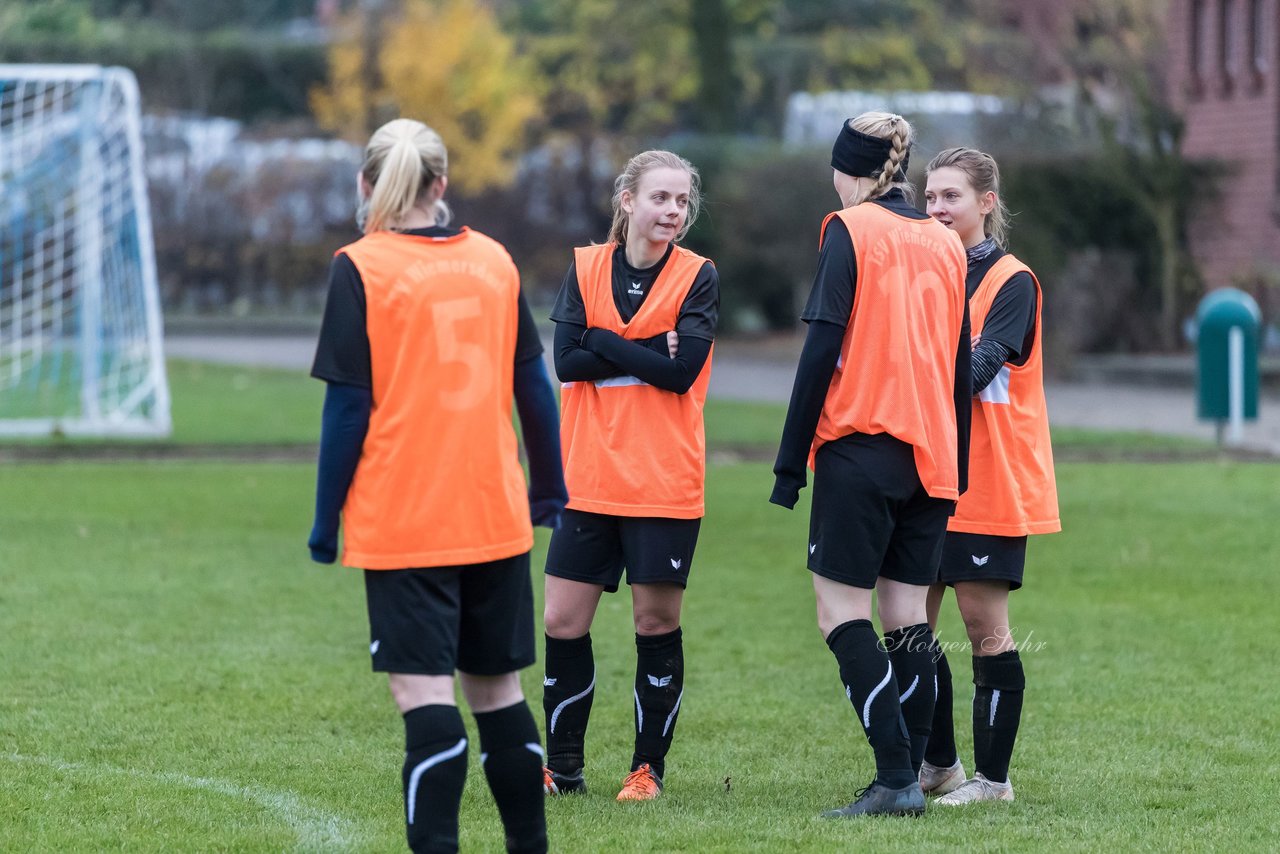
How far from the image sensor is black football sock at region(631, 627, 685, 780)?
5.45m

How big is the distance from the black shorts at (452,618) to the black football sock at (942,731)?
1.74 m

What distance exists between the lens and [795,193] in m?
26.6

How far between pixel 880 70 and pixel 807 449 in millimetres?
32579

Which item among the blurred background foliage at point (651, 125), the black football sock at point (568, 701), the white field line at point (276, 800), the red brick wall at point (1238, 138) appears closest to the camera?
the white field line at point (276, 800)

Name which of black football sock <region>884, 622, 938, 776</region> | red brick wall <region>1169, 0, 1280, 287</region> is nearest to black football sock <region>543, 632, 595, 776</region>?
black football sock <region>884, 622, 938, 776</region>

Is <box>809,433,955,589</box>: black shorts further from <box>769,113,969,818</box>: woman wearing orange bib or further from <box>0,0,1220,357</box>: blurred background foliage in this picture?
<box>0,0,1220,357</box>: blurred background foliage

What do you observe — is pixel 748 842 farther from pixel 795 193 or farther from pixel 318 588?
pixel 795 193

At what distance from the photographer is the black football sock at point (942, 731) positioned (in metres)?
5.54

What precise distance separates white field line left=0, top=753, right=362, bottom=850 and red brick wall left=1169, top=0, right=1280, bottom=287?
2010 cm

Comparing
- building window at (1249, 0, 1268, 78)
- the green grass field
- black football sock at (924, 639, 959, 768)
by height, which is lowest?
the green grass field

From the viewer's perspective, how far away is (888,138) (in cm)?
497

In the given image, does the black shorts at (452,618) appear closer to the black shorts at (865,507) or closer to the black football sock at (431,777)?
the black football sock at (431,777)

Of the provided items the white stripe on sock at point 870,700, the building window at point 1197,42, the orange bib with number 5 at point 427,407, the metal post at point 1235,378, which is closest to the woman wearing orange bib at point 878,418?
the white stripe on sock at point 870,700

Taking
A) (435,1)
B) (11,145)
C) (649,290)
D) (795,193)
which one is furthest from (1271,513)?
(435,1)
